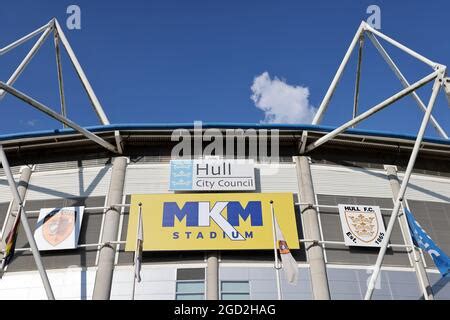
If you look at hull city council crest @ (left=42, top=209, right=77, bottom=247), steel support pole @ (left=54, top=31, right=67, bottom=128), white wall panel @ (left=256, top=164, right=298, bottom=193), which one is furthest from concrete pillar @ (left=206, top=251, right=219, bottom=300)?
steel support pole @ (left=54, top=31, right=67, bottom=128)

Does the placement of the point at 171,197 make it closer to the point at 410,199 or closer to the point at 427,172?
the point at 410,199

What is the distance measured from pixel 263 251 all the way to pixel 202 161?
6678 mm

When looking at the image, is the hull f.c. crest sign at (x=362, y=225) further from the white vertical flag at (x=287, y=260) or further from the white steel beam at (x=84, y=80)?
the white steel beam at (x=84, y=80)

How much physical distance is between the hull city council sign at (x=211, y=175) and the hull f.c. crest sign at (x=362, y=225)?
5.63m

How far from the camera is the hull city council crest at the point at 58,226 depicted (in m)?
Answer: 21.5

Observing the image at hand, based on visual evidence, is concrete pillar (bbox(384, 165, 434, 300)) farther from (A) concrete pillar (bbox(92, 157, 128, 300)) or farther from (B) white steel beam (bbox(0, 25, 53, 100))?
(B) white steel beam (bbox(0, 25, 53, 100))

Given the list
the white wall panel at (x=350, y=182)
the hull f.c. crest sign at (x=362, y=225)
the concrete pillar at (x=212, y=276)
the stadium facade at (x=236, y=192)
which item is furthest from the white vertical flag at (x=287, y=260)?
the white wall panel at (x=350, y=182)

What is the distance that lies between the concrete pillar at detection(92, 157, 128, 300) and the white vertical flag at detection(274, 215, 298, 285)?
8.80m

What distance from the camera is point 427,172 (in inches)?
1032

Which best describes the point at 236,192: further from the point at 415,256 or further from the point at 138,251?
the point at 415,256

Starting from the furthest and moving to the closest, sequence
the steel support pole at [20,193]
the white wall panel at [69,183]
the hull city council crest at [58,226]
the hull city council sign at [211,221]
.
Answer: the white wall panel at [69,183] → the steel support pole at [20,193] → the hull city council crest at [58,226] → the hull city council sign at [211,221]

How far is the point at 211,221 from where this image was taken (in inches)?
852
